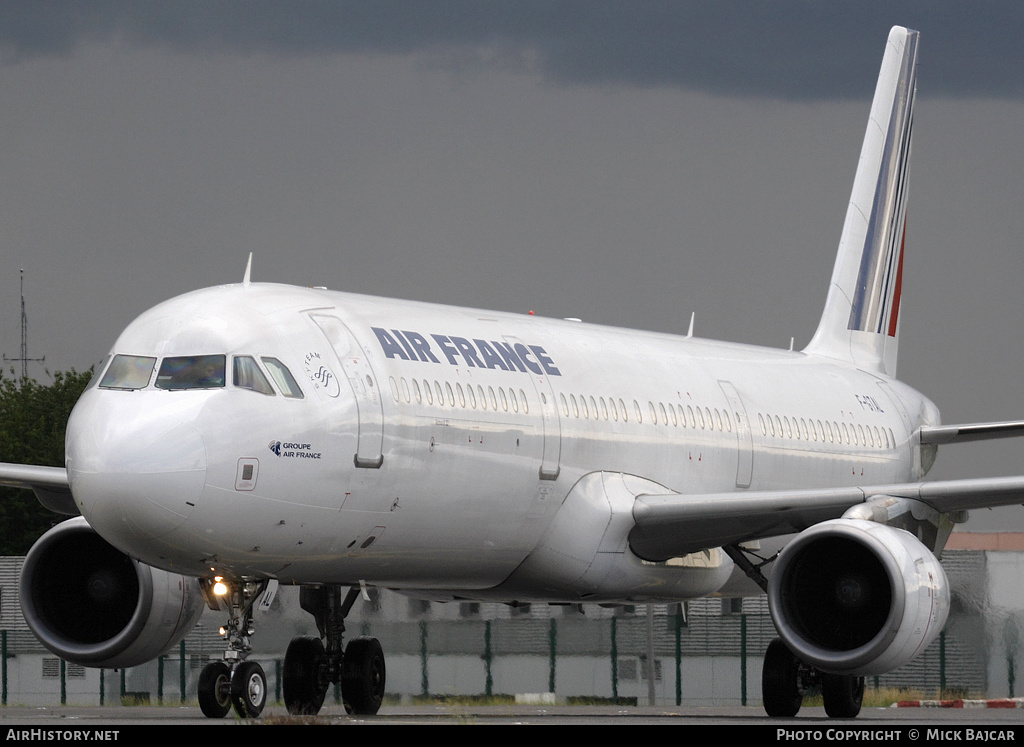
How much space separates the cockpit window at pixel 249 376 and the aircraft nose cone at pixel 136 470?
2.43 feet

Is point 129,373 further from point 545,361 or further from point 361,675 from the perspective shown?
point 361,675

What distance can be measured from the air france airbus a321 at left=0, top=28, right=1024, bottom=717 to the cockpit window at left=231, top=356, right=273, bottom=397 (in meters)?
0.02

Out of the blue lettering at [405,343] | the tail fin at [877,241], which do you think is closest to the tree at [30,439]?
the tail fin at [877,241]

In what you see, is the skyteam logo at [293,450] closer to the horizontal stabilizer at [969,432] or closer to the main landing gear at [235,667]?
the main landing gear at [235,667]

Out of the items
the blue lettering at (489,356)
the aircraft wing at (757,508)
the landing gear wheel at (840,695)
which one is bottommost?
the landing gear wheel at (840,695)

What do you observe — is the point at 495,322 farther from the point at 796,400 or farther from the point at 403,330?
the point at 796,400

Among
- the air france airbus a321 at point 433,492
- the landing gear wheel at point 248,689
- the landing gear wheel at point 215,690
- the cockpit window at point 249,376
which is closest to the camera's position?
the air france airbus a321 at point 433,492

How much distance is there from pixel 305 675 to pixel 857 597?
6081mm

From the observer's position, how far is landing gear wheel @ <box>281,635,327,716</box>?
2025 cm

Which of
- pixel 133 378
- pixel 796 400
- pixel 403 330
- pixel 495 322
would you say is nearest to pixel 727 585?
pixel 796 400

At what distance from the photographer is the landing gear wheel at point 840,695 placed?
21.1 m

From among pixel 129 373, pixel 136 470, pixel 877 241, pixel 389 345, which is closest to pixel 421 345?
pixel 389 345

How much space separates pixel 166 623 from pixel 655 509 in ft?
17.0
